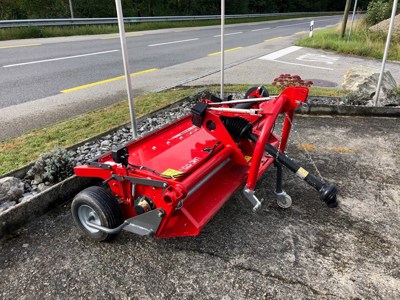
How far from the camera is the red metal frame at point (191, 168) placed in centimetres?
258

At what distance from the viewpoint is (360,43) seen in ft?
44.4

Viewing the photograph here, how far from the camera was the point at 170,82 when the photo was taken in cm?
800

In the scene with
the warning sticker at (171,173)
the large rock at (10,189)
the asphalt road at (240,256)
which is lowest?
the asphalt road at (240,256)

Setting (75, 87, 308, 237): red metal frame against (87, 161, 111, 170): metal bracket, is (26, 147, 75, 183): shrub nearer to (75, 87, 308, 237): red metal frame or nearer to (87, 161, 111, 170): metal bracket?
(75, 87, 308, 237): red metal frame

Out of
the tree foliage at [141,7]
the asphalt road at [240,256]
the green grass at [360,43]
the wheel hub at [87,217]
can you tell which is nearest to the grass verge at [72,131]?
the asphalt road at [240,256]

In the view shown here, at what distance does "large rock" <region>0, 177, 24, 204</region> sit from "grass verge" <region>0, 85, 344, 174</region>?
52 cm

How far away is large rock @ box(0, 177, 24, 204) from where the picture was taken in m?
3.21

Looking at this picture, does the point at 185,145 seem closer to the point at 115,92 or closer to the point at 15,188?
the point at 15,188

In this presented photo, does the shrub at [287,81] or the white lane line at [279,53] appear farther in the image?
the white lane line at [279,53]

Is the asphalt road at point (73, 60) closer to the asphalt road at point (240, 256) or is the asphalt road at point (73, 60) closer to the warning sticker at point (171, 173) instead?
the asphalt road at point (240, 256)

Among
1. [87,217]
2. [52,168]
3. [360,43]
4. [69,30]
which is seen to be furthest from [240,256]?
[69,30]

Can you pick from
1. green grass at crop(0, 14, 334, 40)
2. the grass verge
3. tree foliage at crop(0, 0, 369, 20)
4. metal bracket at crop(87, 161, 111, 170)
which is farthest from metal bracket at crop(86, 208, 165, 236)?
tree foliage at crop(0, 0, 369, 20)

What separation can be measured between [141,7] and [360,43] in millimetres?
20447

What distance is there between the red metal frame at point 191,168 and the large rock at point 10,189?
0.78 metres
